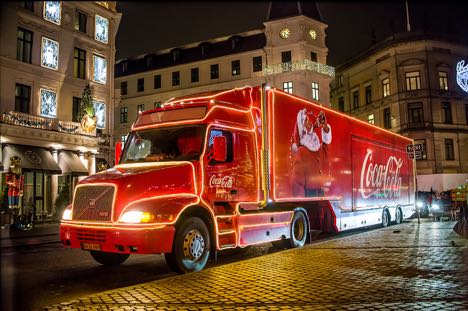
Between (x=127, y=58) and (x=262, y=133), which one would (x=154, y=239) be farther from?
(x=127, y=58)

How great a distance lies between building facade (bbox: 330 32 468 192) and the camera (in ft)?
163

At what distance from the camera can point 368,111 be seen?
5797 cm

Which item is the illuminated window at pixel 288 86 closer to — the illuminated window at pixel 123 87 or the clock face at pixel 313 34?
the clock face at pixel 313 34

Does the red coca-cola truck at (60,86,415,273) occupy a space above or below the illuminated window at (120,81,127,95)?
below

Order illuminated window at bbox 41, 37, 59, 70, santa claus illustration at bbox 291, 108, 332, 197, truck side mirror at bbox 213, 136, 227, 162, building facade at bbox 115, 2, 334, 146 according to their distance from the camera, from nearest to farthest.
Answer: truck side mirror at bbox 213, 136, 227, 162, santa claus illustration at bbox 291, 108, 332, 197, illuminated window at bbox 41, 37, 59, 70, building facade at bbox 115, 2, 334, 146

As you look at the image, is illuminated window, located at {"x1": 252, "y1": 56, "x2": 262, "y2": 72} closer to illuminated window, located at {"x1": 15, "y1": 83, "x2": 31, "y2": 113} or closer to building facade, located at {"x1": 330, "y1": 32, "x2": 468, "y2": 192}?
building facade, located at {"x1": 330, "y1": 32, "x2": 468, "y2": 192}

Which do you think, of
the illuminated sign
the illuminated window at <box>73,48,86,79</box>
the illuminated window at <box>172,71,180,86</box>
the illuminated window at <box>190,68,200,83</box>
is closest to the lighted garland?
the illuminated window at <box>73,48,86,79</box>

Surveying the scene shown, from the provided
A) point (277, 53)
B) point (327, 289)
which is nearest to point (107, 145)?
point (277, 53)

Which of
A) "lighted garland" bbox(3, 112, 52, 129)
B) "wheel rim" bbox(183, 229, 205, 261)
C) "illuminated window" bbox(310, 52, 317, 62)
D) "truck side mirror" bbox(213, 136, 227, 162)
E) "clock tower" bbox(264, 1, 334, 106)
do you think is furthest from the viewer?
"illuminated window" bbox(310, 52, 317, 62)

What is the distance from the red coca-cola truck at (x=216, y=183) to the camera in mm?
8570

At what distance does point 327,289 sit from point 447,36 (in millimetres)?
52657

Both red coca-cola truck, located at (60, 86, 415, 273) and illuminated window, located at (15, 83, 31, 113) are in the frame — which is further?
illuminated window, located at (15, 83, 31, 113)

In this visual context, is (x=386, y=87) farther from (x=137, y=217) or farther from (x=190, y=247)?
(x=137, y=217)

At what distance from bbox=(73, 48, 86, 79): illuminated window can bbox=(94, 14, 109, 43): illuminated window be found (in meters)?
2.08
